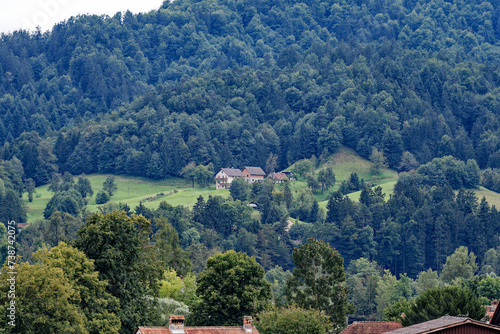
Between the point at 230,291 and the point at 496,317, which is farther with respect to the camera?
the point at 230,291

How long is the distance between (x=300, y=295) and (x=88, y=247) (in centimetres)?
1961

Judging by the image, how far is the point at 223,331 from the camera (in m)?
56.2

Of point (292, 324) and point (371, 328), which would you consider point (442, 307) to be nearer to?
point (371, 328)

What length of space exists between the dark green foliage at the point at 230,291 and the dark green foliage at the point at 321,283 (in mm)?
2914

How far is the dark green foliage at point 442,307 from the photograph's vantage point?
215ft

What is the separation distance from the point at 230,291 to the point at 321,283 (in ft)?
25.7

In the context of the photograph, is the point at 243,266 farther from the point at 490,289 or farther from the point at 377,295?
the point at 377,295

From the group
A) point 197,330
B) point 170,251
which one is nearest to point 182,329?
point 197,330

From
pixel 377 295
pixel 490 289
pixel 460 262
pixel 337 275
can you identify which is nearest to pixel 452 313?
pixel 337 275

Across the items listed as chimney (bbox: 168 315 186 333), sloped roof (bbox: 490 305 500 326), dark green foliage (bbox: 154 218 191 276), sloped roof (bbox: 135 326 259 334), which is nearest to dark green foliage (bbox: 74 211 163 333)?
sloped roof (bbox: 135 326 259 334)

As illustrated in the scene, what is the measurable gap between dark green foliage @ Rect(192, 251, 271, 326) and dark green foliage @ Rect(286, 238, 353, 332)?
9.56ft

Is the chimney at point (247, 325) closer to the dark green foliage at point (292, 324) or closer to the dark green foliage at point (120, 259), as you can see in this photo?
the dark green foliage at point (292, 324)

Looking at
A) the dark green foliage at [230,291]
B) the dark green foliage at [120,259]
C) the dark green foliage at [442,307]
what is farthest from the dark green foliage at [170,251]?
the dark green foliage at [442,307]

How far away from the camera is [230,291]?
8056cm
